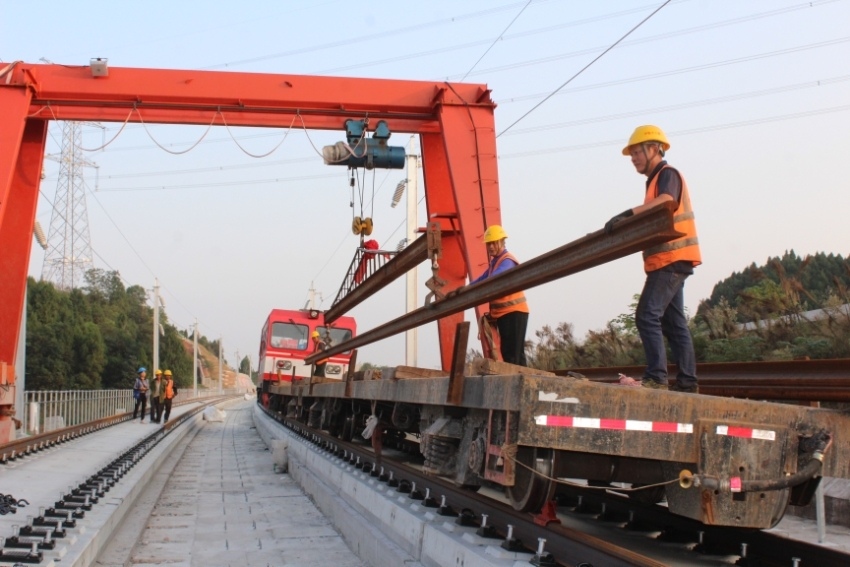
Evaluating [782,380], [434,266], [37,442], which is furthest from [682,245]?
[37,442]

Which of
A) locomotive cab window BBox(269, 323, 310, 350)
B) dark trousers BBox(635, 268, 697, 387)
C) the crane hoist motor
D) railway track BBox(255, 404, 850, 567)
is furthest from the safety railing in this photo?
dark trousers BBox(635, 268, 697, 387)

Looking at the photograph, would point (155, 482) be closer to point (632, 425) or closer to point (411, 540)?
point (411, 540)

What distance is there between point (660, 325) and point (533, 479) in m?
1.12

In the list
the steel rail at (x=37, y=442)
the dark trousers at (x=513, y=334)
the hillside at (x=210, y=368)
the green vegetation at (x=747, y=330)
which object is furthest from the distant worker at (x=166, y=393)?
the hillside at (x=210, y=368)

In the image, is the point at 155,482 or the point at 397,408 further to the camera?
the point at 155,482

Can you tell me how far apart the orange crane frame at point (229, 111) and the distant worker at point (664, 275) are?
8272 mm

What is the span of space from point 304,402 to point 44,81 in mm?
6306

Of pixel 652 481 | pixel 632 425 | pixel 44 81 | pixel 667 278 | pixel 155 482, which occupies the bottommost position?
pixel 155 482

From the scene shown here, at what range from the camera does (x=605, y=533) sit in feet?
16.5

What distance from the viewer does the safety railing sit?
55.1ft

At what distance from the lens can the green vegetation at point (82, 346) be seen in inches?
2101

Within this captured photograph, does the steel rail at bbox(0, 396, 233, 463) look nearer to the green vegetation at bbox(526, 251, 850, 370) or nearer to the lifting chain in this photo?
the lifting chain

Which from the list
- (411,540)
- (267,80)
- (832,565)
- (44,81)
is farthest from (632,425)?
(44,81)

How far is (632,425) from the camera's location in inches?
150
